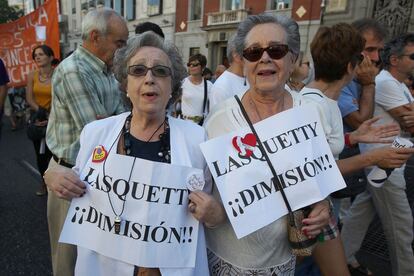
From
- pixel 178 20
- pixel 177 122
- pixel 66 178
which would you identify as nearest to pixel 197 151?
pixel 177 122

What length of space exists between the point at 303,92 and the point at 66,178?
1371 millimetres

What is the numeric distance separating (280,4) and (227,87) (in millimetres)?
16281

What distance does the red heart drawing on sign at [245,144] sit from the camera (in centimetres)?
143

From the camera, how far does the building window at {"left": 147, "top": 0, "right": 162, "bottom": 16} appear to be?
22.9m

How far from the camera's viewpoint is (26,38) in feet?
16.7

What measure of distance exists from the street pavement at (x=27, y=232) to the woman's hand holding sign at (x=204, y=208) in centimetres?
204

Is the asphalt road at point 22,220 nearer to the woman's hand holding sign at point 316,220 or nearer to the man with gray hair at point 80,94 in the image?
the man with gray hair at point 80,94

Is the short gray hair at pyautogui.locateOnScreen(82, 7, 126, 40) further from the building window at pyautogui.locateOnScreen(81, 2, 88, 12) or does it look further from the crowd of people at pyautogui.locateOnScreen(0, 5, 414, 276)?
the building window at pyautogui.locateOnScreen(81, 2, 88, 12)

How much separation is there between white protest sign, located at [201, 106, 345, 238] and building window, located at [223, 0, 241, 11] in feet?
65.2

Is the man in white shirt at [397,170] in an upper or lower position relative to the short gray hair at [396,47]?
lower

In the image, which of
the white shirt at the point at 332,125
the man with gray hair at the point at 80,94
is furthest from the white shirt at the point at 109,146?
the white shirt at the point at 332,125

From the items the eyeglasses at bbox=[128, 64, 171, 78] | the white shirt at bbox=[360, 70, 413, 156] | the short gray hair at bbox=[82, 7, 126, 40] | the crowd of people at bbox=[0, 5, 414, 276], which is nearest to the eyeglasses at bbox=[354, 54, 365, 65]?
the crowd of people at bbox=[0, 5, 414, 276]

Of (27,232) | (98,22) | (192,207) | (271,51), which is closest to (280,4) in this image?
(27,232)

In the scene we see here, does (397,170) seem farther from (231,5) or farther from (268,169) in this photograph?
(231,5)
